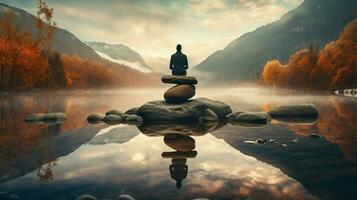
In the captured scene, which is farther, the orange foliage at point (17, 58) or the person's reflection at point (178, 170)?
the orange foliage at point (17, 58)

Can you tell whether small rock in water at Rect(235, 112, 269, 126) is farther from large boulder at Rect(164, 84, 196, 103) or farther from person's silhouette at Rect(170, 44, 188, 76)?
person's silhouette at Rect(170, 44, 188, 76)

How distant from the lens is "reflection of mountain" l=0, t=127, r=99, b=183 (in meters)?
10.7

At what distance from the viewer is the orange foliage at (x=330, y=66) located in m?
75.7

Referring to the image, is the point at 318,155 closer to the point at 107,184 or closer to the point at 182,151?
the point at 182,151

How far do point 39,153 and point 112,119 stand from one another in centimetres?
1282

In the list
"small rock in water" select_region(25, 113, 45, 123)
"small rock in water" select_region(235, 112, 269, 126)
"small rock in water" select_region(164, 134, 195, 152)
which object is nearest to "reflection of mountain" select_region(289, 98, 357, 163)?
"small rock in water" select_region(235, 112, 269, 126)

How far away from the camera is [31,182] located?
9.36 m

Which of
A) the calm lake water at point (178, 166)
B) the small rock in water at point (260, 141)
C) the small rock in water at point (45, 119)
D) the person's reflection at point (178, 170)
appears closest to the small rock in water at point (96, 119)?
Answer: the small rock in water at point (45, 119)

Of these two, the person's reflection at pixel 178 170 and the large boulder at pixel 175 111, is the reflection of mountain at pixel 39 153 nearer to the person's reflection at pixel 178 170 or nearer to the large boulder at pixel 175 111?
the person's reflection at pixel 178 170

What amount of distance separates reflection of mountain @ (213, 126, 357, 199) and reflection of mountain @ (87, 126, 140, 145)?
15.8 feet

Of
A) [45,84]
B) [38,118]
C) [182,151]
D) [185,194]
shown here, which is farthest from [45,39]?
[185,194]

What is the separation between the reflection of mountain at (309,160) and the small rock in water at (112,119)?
943 centimetres

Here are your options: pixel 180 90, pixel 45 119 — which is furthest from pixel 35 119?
pixel 180 90

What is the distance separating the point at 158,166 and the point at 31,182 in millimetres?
3931
